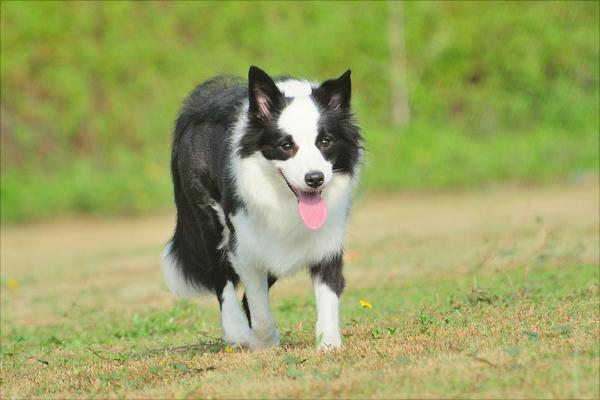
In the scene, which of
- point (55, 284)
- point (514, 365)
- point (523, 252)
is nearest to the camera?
A: point (514, 365)

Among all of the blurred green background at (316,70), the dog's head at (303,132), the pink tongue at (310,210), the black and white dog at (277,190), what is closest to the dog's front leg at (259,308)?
the black and white dog at (277,190)

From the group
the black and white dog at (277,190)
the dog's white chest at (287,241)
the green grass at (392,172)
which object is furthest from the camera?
the green grass at (392,172)

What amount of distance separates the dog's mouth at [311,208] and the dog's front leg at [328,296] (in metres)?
0.38

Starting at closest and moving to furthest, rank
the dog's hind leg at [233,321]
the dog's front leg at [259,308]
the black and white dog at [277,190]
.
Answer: the black and white dog at [277,190] → the dog's front leg at [259,308] → the dog's hind leg at [233,321]

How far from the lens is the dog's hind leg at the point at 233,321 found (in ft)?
25.6

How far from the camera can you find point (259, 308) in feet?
25.2

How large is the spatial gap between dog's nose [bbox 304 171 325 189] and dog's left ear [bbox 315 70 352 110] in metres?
0.57

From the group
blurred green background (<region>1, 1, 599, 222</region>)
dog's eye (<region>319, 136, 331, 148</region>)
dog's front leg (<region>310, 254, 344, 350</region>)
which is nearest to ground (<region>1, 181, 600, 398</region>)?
dog's front leg (<region>310, 254, 344, 350</region>)

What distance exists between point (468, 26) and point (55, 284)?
12.1m

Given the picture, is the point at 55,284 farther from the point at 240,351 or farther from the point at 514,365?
the point at 514,365

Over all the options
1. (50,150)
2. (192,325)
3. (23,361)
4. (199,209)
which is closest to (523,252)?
(192,325)

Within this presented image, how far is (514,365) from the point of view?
18.5ft

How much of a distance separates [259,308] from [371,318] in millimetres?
1630

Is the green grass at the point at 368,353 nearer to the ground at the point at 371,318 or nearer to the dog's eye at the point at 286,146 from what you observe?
the ground at the point at 371,318
